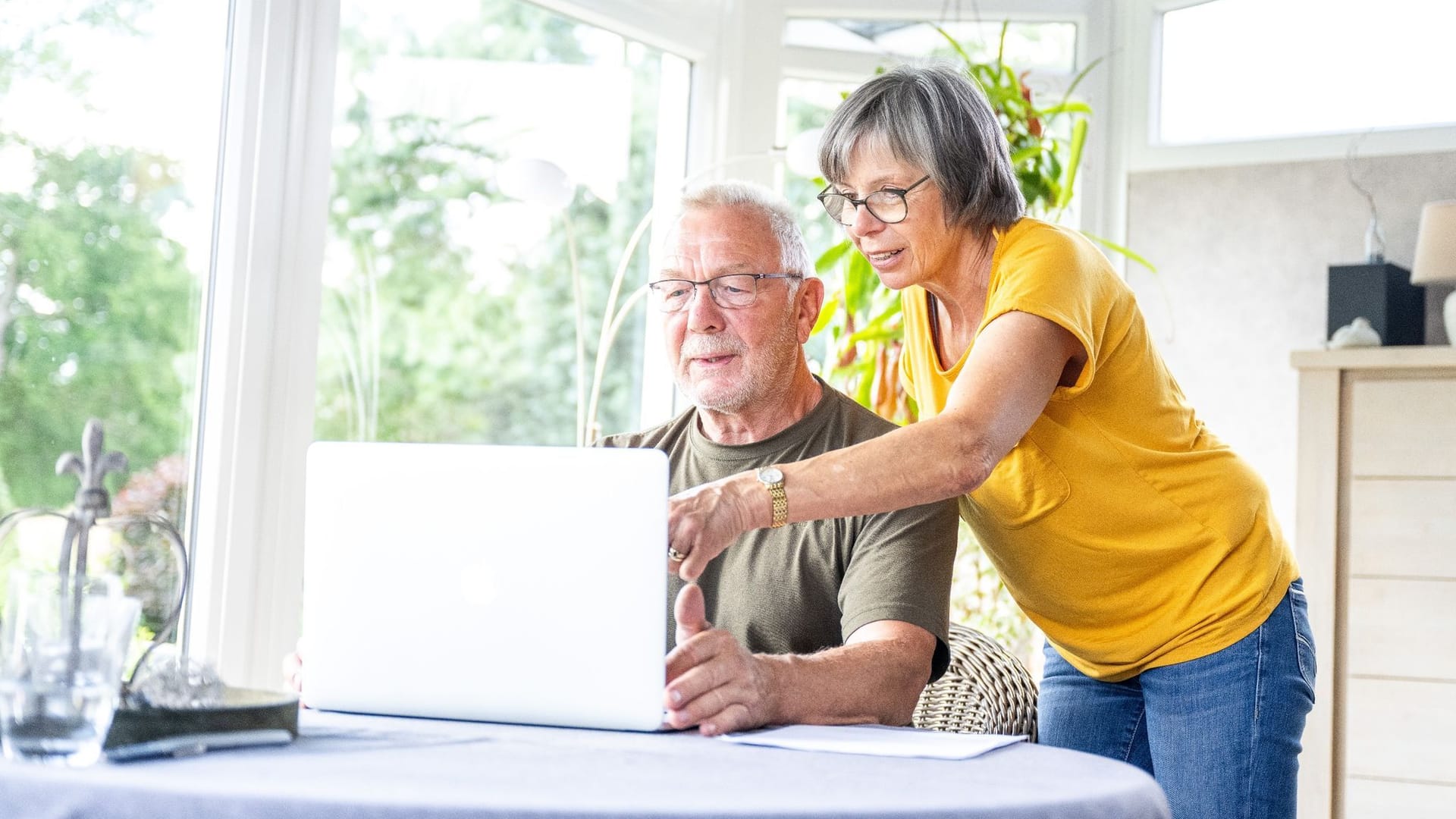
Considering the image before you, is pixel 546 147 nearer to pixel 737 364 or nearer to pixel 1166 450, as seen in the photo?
pixel 737 364

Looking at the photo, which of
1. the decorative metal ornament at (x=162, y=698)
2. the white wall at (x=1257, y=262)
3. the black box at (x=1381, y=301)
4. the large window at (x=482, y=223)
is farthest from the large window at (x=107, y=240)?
the black box at (x=1381, y=301)

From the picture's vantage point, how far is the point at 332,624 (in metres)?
1.22

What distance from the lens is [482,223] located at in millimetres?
3619

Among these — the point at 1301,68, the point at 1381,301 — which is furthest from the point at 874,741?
the point at 1301,68

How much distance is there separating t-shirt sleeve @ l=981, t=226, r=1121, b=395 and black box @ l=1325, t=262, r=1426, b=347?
2219mm

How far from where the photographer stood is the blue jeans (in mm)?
1588

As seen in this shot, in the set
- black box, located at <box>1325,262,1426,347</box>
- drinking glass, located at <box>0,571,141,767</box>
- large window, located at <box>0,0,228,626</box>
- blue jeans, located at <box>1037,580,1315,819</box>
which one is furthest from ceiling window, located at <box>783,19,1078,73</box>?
drinking glass, located at <box>0,571,141,767</box>

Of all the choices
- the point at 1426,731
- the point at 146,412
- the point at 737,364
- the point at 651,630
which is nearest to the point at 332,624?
the point at 651,630

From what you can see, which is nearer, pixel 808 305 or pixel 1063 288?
pixel 1063 288

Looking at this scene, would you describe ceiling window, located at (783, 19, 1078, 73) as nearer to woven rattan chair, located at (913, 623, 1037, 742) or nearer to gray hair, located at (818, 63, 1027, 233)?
gray hair, located at (818, 63, 1027, 233)

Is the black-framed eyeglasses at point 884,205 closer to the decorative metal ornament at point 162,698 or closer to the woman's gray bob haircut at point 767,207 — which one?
the woman's gray bob haircut at point 767,207

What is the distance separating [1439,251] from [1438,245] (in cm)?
2

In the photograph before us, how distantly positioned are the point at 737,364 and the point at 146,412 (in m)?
1.24

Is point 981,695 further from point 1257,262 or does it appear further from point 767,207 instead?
point 1257,262
